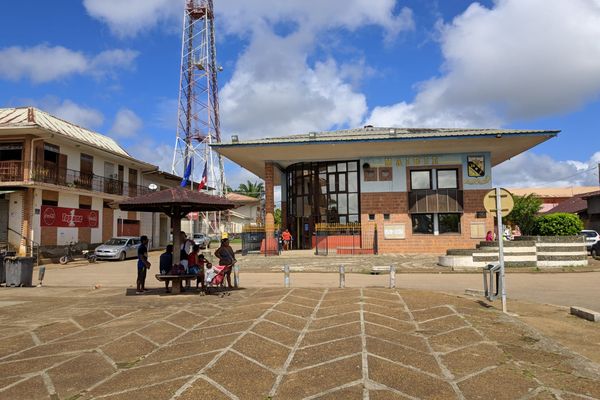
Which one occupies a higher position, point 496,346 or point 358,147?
point 358,147

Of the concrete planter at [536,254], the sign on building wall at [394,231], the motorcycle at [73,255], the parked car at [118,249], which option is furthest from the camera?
the parked car at [118,249]

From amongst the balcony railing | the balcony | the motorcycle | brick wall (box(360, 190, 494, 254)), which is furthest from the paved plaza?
the balcony railing

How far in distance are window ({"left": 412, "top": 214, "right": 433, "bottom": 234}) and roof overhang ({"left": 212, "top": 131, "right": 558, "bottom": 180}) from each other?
365 cm

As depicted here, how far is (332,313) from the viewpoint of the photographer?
786 cm

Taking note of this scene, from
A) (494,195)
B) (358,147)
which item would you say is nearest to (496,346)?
(494,195)

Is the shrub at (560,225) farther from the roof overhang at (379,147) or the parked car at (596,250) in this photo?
the parked car at (596,250)

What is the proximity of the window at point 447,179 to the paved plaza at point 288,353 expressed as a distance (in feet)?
57.7

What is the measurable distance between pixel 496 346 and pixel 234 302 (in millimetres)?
5347

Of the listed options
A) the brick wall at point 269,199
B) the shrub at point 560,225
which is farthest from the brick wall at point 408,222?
the shrub at point 560,225

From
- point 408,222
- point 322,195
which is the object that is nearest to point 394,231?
point 408,222

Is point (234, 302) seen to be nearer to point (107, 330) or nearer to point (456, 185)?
point (107, 330)

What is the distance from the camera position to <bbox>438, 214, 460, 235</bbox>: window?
25.5 meters

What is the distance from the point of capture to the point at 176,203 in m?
10.4

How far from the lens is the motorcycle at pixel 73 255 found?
24.9 meters
